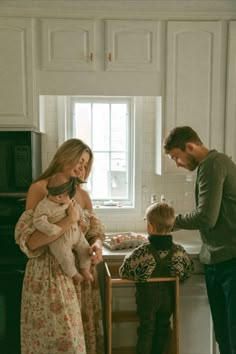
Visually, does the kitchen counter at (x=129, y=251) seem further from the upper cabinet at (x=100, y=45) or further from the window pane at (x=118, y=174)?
the upper cabinet at (x=100, y=45)

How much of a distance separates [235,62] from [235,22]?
268 mm

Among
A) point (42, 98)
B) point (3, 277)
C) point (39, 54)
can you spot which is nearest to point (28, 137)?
point (42, 98)

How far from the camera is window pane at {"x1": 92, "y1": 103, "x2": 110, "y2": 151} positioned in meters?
2.96

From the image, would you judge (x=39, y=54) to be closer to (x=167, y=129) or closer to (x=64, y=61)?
(x=64, y=61)

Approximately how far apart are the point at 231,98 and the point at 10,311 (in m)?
2.06

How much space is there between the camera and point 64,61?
8.10ft

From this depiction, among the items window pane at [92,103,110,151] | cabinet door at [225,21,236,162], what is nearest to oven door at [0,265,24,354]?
window pane at [92,103,110,151]

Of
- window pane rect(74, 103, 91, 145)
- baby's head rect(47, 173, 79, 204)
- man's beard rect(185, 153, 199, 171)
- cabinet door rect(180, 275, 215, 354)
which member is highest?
window pane rect(74, 103, 91, 145)

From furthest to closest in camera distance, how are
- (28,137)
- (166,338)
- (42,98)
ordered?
1. (42,98)
2. (28,137)
3. (166,338)

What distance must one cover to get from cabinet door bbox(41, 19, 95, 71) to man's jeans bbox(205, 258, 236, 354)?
155 centimetres

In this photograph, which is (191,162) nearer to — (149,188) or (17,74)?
(149,188)

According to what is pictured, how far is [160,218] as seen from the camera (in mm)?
1860

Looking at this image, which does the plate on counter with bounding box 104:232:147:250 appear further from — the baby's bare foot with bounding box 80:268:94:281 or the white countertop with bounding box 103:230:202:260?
the baby's bare foot with bounding box 80:268:94:281

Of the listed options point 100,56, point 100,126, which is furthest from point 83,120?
point 100,56
